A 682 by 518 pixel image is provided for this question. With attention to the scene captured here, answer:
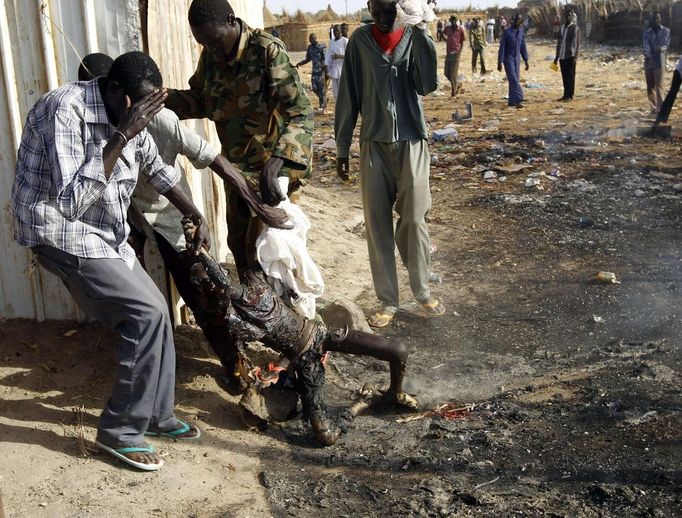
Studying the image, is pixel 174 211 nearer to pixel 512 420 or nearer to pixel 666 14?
pixel 512 420

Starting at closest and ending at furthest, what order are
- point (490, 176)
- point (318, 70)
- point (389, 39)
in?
point (389, 39)
point (490, 176)
point (318, 70)

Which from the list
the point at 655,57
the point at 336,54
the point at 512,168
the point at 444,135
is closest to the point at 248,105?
the point at 512,168

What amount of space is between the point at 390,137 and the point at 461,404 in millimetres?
1884

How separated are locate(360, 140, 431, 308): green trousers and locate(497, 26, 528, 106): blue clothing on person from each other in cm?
1121

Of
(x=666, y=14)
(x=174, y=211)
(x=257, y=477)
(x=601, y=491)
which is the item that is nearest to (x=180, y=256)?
(x=174, y=211)

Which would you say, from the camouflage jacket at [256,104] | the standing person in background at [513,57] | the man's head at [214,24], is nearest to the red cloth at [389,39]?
the camouflage jacket at [256,104]

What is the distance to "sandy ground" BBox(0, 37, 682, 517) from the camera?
331 centimetres

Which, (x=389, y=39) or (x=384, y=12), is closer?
(x=384, y=12)

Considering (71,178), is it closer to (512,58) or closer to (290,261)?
(290,261)

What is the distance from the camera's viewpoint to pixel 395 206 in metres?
5.49

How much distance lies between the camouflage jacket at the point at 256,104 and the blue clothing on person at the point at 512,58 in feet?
41.0

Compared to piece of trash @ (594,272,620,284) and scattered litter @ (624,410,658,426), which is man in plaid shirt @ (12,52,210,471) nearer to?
scattered litter @ (624,410,658,426)

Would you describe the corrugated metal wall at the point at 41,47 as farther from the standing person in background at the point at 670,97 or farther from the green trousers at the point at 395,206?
the standing person in background at the point at 670,97

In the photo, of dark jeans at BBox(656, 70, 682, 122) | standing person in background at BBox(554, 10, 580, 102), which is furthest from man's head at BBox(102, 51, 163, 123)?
standing person in background at BBox(554, 10, 580, 102)
